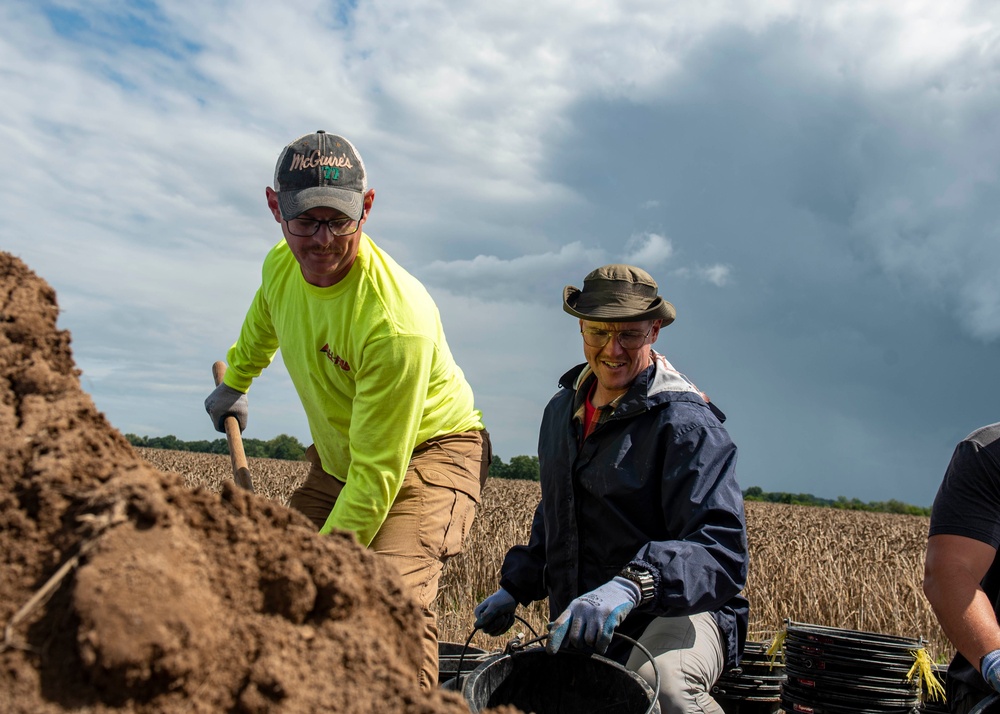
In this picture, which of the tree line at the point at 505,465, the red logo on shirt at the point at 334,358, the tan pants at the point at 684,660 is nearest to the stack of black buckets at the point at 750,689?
the tan pants at the point at 684,660

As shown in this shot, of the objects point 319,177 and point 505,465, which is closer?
point 319,177

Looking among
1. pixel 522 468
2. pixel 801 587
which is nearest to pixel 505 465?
pixel 522 468

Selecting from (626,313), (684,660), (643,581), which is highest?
(626,313)

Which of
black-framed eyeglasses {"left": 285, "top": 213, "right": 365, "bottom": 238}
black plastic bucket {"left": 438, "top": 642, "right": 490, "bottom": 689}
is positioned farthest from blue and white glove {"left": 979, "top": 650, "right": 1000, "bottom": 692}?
black-framed eyeglasses {"left": 285, "top": 213, "right": 365, "bottom": 238}

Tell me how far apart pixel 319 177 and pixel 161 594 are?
2.37m

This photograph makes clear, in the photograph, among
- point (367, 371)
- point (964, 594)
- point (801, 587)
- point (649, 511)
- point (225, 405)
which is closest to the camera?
point (964, 594)

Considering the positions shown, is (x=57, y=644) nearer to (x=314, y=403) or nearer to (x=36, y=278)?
(x=36, y=278)

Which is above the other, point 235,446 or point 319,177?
point 319,177

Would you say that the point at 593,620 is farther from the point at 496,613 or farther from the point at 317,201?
the point at 317,201

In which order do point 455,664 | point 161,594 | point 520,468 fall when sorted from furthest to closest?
point 520,468 → point 455,664 → point 161,594

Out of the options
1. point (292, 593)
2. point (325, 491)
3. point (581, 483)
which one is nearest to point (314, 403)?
point (325, 491)

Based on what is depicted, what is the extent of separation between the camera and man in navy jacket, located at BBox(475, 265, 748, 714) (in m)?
3.16

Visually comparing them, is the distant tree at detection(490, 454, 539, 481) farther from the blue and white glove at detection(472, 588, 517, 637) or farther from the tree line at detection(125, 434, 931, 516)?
the blue and white glove at detection(472, 588, 517, 637)

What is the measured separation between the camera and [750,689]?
4488mm
